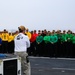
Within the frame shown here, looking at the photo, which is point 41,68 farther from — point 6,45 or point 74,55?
point 6,45

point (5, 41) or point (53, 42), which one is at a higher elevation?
point (5, 41)

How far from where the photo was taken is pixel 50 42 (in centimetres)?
2044

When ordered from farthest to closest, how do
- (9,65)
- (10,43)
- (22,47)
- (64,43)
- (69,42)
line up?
1. (10,43)
2. (64,43)
3. (69,42)
4. (22,47)
5. (9,65)

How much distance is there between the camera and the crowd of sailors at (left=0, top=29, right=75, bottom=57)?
65.6 ft

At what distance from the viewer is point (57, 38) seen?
65.6ft

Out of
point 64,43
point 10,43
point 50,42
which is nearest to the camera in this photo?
point 64,43

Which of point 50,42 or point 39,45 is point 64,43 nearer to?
point 50,42

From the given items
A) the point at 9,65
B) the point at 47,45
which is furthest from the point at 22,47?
the point at 47,45

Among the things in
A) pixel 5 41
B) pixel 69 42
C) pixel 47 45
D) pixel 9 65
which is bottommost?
pixel 9 65

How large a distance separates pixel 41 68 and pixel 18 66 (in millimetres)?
5933

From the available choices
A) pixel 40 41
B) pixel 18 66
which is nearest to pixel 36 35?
pixel 40 41

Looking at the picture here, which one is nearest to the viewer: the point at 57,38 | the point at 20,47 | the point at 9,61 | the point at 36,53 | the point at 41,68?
the point at 9,61

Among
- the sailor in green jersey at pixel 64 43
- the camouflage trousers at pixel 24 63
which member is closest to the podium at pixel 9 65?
the camouflage trousers at pixel 24 63

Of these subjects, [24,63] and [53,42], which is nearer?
[24,63]
